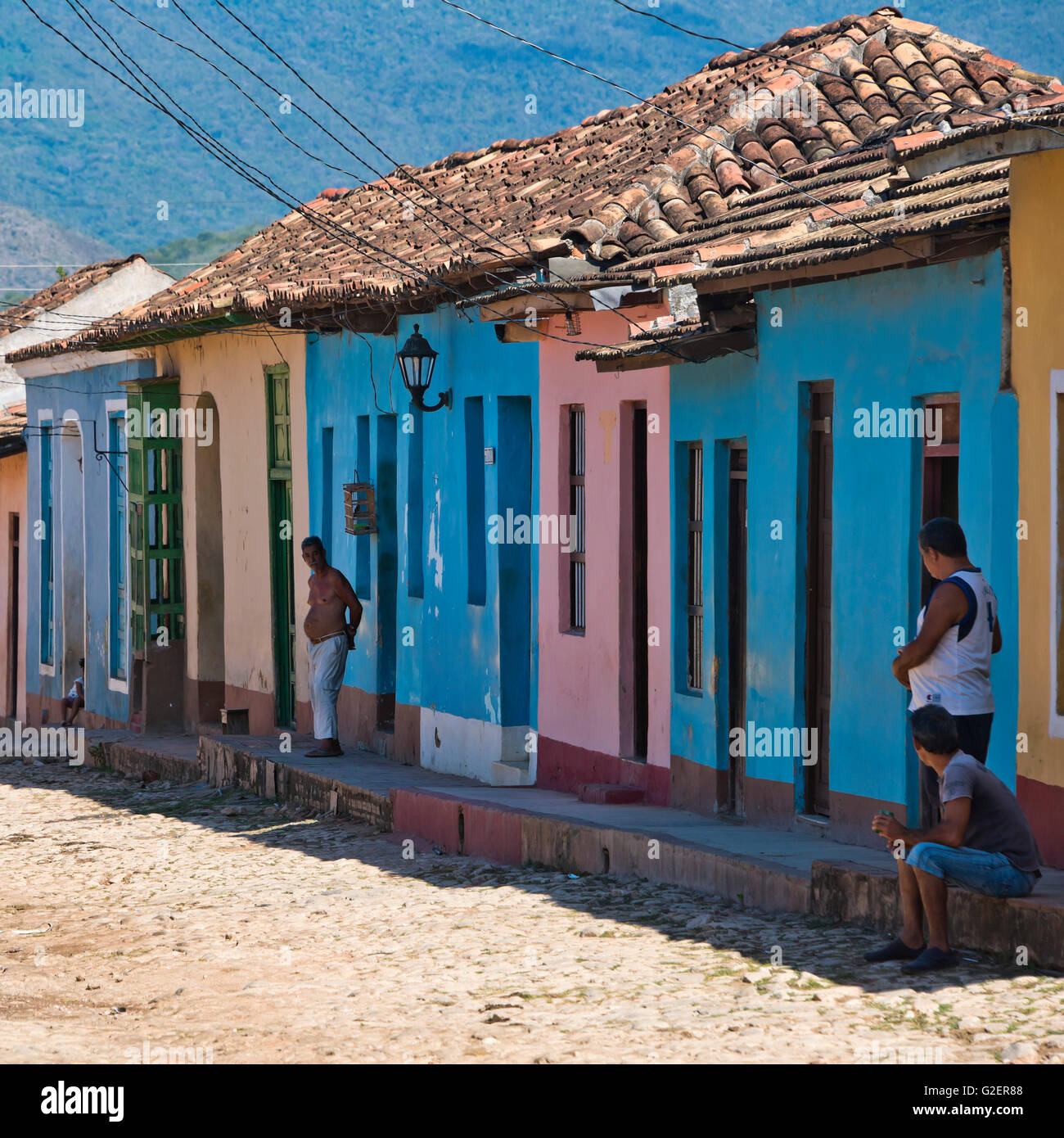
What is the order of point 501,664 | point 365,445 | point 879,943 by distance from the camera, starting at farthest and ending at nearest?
point 365,445 → point 501,664 → point 879,943

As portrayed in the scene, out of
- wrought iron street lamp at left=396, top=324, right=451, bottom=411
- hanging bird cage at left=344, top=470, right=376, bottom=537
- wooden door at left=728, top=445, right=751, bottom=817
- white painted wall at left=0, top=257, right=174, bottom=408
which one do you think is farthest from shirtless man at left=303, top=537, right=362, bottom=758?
white painted wall at left=0, top=257, right=174, bottom=408

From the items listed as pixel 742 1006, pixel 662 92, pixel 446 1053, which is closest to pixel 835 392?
pixel 742 1006

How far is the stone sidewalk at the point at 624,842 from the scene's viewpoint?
6973 mm

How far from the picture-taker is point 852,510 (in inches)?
378

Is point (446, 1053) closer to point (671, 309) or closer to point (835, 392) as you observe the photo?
point (835, 392)

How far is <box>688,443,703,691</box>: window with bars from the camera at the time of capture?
11531 millimetres

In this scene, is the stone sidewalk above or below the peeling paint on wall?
below

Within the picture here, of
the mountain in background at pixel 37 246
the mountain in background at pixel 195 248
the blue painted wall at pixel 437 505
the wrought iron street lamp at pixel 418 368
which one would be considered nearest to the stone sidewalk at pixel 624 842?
the blue painted wall at pixel 437 505

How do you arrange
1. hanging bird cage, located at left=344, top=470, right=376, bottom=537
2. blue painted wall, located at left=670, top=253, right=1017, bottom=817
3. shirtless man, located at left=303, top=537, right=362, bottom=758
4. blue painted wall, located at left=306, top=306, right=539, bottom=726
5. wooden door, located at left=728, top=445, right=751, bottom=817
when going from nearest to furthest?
blue painted wall, located at left=670, top=253, right=1017, bottom=817
wooden door, located at left=728, top=445, right=751, bottom=817
blue painted wall, located at left=306, top=306, right=539, bottom=726
shirtless man, located at left=303, top=537, right=362, bottom=758
hanging bird cage, located at left=344, top=470, right=376, bottom=537

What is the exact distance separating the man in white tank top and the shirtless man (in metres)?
7.64

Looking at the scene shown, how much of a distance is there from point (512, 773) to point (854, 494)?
15.4 ft

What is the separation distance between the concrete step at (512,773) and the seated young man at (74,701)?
32.5ft

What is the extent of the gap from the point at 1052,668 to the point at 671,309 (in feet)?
14.7

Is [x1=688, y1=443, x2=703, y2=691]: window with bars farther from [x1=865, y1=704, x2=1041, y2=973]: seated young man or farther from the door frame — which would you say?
[x1=865, y1=704, x2=1041, y2=973]: seated young man
